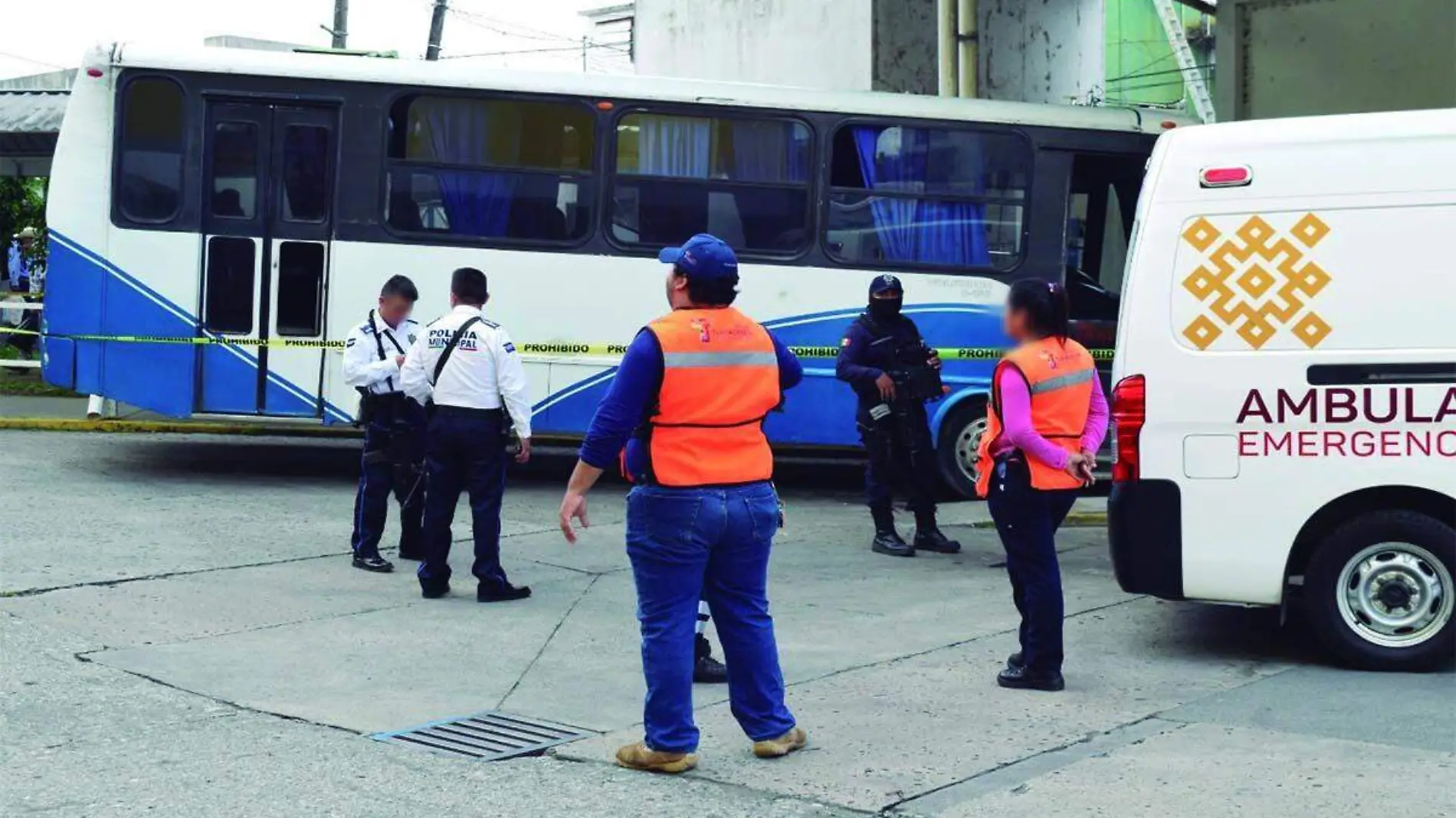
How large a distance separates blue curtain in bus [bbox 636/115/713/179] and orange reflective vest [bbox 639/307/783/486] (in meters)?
7.71

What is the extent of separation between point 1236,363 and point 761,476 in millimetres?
2458

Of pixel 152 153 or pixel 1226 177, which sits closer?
Result: pixel 1226 177

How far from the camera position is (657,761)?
605 centimetres

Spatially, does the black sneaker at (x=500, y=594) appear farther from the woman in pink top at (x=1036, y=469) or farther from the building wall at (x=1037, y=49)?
the building wall at (x=1037, y=49)

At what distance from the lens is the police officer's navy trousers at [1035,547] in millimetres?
7266

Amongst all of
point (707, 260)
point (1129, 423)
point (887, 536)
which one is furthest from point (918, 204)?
point (707, 260)

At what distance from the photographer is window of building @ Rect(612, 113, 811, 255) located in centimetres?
1369

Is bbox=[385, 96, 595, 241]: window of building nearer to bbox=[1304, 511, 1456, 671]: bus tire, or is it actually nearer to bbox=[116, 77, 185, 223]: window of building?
bbox=[116, 77, 185, 223]: window of building

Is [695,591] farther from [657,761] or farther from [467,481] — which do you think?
[467,481]

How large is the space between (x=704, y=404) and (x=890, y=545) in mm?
5306

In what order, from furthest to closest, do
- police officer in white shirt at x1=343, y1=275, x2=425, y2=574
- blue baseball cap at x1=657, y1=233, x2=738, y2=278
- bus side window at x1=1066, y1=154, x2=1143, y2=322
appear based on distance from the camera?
bus side window at x1=1066, y1=154, x2=1143, y2=322
police officer in white shirt at x1=343, y1=275, x2=425, y2=574
blue baseball cap at x1=657, y1=233, x2=738, y2=278

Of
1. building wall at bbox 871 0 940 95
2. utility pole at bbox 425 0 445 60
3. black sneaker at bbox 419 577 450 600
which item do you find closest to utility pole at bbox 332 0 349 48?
utility pole at bbox 425 0 445 60

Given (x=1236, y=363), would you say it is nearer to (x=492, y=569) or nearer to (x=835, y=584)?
(x=835, y=584)

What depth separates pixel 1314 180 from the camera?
297 inches
